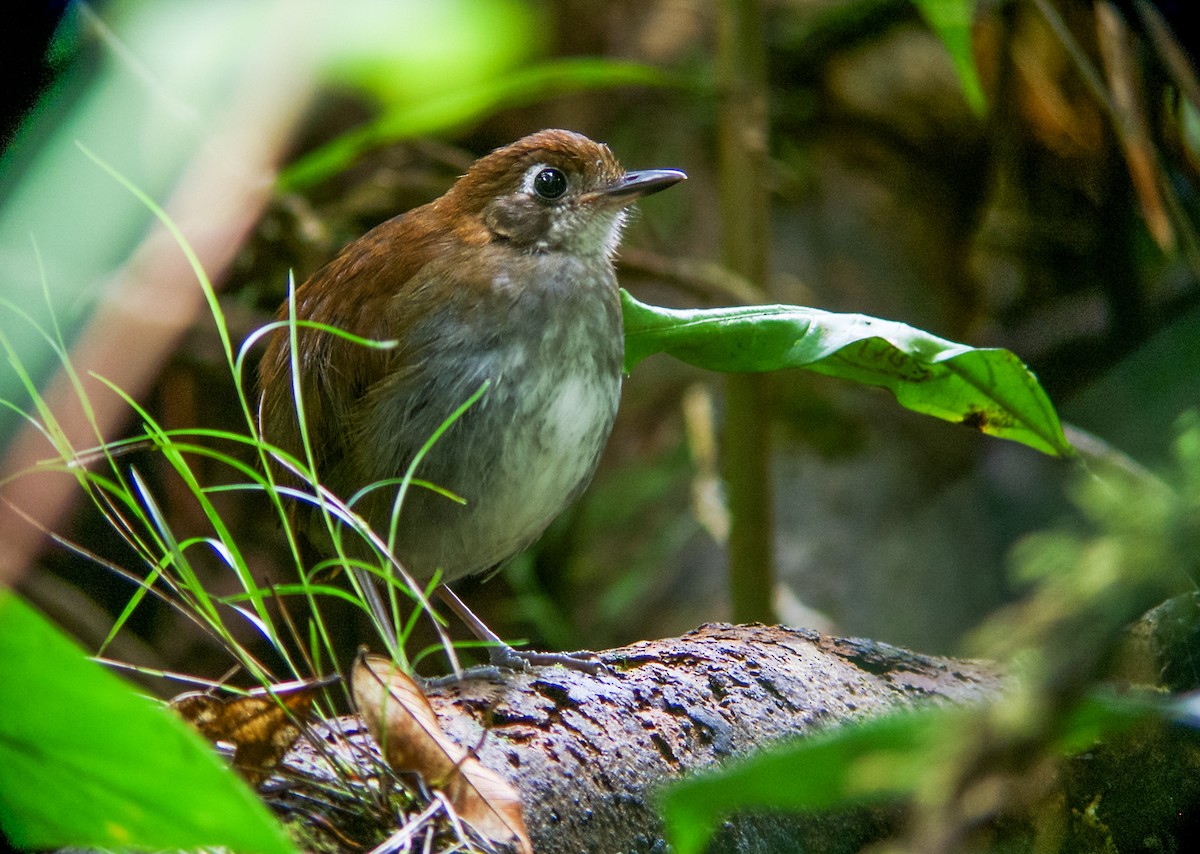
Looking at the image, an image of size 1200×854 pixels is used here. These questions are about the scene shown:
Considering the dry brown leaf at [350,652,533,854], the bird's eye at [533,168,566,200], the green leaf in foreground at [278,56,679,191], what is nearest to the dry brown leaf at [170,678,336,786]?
the dry brown leaf at [350,652,533,854]

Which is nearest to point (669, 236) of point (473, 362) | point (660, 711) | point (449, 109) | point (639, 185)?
point (449, 109)

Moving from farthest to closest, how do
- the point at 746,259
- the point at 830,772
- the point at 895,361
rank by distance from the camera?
the point at 746,259
the point at 895,361
the point at 830,772

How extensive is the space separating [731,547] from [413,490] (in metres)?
1.26

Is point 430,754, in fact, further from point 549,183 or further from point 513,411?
point 549,183

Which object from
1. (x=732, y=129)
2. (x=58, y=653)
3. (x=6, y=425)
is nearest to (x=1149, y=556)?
(x=58, y=653)

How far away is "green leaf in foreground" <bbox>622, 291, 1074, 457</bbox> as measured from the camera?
6.31ft

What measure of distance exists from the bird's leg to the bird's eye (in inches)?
39.8

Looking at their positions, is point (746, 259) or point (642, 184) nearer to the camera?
point (642, 184)

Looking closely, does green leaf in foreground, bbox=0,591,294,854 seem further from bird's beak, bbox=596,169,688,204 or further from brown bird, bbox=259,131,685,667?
bird's beak, bbox=596,169,688,204

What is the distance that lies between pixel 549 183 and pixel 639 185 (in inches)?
8.7

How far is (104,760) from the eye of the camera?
92 cm

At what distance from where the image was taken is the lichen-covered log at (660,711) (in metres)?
1.44

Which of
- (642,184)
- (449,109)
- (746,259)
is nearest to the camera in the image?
(642,184)

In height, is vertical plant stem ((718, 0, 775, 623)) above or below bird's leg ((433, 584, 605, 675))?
above
